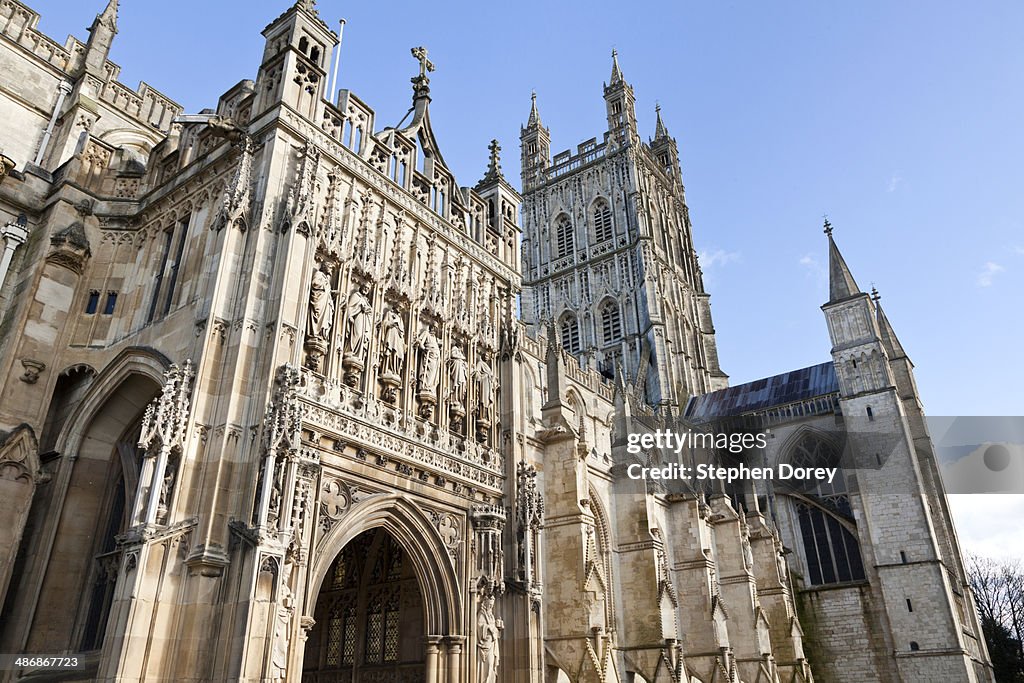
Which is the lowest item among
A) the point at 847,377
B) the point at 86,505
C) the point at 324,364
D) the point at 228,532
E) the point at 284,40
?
the point at 228,532

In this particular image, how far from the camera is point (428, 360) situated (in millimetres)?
13297

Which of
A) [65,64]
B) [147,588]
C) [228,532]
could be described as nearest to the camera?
[147,588]

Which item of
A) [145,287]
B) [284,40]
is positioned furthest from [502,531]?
[284,40]

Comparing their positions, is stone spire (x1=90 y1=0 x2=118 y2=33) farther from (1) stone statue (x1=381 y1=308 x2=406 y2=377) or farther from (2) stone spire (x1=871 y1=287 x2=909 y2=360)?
(2) stone spire (x1=871 y1=287 x2=909 y2=360)

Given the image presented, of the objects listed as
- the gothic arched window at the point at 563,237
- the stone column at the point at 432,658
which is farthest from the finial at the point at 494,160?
the gothic arched window at the point at 563,237

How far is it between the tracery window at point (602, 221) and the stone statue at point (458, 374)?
39.6 meters

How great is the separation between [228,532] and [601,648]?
10204 millimetres

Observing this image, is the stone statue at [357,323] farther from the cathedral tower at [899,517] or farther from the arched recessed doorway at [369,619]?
the cathedral tower at [899,517]

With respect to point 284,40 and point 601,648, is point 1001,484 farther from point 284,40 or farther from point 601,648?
point 284,40

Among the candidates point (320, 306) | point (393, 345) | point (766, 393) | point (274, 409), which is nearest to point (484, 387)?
point (393, 345)

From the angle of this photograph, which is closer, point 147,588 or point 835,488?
point 147,588

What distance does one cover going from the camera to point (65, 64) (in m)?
18.8

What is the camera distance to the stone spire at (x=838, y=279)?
3675 cm

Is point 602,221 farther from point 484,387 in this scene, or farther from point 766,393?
point 484,387
